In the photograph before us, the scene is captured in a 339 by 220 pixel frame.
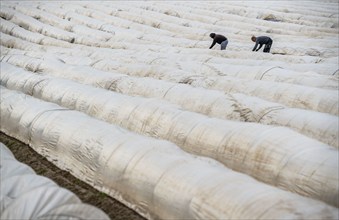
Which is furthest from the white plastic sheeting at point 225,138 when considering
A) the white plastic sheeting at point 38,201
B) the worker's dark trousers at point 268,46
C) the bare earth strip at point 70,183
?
the worker's dark trousers at point 268,46

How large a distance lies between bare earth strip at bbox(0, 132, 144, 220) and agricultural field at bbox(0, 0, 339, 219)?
3.9 inches

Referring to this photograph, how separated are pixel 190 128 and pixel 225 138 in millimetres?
842

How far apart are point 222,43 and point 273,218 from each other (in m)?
12.8

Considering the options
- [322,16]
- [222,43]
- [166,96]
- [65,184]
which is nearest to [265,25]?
[322,16]

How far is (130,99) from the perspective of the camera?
29.2ft

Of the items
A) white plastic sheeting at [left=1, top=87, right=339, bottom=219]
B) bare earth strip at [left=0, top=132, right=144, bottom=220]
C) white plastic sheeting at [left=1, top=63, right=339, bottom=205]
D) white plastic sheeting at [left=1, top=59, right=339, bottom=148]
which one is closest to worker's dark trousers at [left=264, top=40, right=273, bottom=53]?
white plastic sheeting at [left=1, top=59, right=339, bottom=148]

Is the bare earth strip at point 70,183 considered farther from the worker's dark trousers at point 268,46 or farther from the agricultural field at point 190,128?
the worker's dark trousers at point 268,46

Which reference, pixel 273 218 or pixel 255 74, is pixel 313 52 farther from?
pixel 273 218

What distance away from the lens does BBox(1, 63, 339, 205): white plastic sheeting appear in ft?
18.2

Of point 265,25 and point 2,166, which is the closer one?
point 2,166

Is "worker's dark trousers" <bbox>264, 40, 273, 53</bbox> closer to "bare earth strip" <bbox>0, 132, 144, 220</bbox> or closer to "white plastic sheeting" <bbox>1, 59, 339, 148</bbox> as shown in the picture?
"white plastic sheeting" <bbox>1, 59, 339, 148</bbox>

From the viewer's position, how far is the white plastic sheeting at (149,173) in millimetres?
4699

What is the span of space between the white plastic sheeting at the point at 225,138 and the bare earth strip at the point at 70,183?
1.66 meters

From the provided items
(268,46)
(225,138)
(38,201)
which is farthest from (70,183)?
(268,46)
